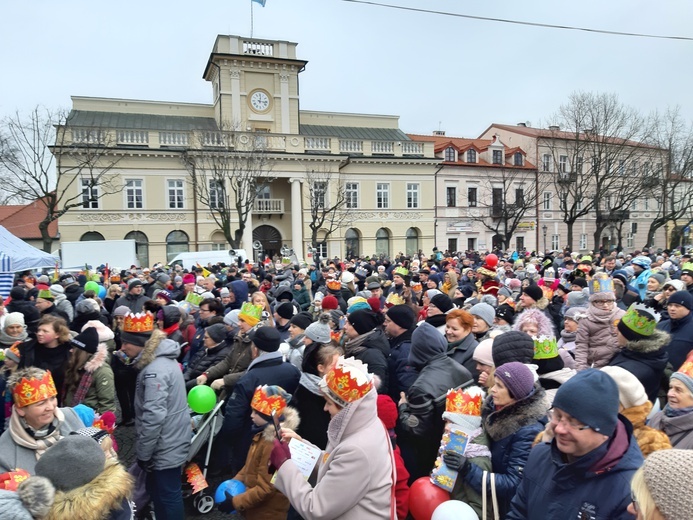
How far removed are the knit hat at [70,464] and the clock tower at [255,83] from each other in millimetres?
35496

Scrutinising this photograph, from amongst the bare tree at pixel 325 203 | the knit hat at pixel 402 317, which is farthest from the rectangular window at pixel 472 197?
the knit hat at pixel 402 317

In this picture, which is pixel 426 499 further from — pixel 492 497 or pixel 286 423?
pixel 286 423

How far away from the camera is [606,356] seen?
16.6ft

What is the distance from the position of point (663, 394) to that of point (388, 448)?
370cm

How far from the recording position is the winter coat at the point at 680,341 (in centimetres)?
518

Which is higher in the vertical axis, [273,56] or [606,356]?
[273,56]

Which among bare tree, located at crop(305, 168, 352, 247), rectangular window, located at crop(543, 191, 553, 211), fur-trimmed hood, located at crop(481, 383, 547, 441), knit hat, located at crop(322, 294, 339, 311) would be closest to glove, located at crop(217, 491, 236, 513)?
fur-trimmed hood, located at crop(481, 383, 547, 441)

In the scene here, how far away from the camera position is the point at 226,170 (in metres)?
32.8

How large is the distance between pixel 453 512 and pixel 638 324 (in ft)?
8.89

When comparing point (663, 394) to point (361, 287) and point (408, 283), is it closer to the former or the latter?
point (408, 283)

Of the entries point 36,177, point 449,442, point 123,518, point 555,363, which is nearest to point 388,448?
point 449,442

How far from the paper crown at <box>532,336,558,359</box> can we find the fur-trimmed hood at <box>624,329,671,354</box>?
97 centimetres

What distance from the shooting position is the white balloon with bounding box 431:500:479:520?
95.8 inches

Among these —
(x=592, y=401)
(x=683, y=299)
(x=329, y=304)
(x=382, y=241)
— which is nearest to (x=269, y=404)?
(x=592, y=401)
